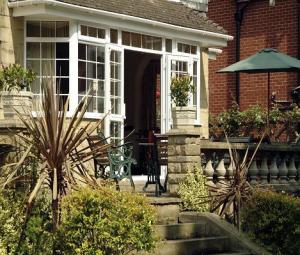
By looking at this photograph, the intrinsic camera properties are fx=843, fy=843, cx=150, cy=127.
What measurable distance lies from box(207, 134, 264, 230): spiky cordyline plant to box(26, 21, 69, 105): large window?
3.68 m

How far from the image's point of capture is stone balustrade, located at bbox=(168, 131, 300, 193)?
43.0ft

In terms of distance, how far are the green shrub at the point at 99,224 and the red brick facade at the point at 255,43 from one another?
10812 mm

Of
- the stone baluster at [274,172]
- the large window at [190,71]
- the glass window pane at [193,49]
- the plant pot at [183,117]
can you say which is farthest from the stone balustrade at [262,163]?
the glass window pane at [193,49]

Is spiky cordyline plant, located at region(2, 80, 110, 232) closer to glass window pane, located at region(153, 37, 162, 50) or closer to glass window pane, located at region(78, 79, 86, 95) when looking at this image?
glass window pane, located at region(78, 79, 86, 95)

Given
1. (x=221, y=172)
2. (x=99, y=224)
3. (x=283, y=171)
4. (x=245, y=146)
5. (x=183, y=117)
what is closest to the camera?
(x=99, y=224)

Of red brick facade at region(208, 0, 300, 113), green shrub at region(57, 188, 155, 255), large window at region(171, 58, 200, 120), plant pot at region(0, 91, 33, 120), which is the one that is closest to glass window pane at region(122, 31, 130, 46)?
large window at region(171, 58, 200, 120)

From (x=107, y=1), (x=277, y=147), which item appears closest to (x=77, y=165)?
(x=277, y=147)

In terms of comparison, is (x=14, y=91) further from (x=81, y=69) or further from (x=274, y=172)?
(x=274, y=172)

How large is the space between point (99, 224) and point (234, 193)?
3.25m

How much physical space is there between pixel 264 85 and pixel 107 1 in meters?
6.09

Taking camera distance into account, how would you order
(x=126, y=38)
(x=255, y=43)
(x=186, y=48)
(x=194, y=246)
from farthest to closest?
(x=255, y=43) → (x=186, y=48) → (x=126, y=38) → (x=194, y=246)

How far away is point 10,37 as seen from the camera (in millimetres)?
14719

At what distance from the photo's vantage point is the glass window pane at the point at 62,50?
49.2ft

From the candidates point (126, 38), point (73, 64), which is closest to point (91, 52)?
point (73, 64)
